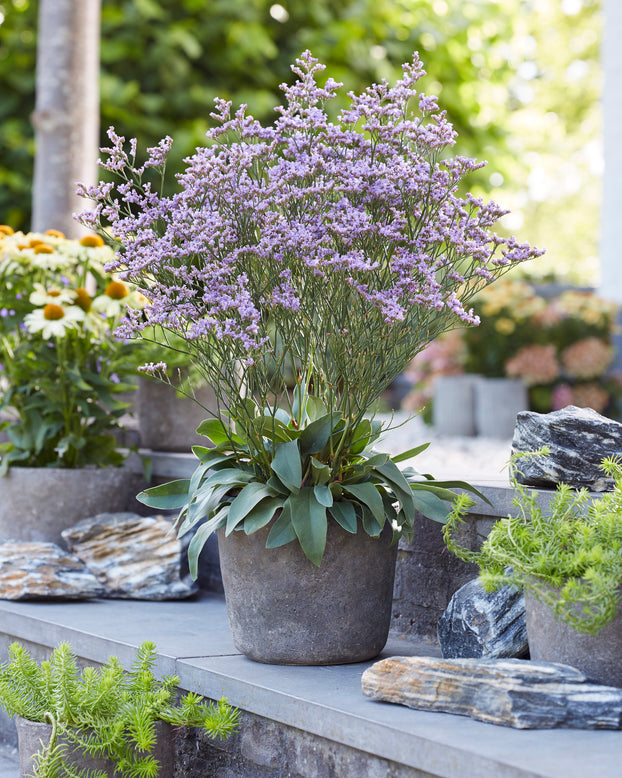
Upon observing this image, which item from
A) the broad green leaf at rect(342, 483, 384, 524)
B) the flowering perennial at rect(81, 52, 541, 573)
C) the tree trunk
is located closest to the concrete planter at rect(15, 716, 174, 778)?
the flowering perennial at rect(81, 52, 541, 573)

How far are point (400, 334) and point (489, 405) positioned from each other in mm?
4475

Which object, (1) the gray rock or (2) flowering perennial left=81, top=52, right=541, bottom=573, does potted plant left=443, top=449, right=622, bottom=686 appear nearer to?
(1) the gray rock

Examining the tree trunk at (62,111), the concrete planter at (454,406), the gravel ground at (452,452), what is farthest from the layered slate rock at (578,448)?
the concrete planter at (454,406)

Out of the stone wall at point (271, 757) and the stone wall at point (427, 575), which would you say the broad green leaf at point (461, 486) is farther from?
the stone wall at point (271, 757)

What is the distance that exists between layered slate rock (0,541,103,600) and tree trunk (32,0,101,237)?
149 cm

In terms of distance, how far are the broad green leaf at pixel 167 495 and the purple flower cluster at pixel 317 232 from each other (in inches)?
15.3

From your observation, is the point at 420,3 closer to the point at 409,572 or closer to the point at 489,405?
the point at 489,405

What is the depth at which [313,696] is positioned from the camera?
1.84m

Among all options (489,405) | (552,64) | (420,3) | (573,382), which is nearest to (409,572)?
(489,405)

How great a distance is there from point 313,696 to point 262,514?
38cm

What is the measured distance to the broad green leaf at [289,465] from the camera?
202cm

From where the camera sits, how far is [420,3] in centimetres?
699

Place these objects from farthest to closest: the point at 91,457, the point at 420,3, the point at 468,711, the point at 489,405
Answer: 1. the point at 420,3
2. the point at 489,405
3. the point at 91,457
4. the point at 468,711

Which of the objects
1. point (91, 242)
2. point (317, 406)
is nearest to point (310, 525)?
point (317, 406)
